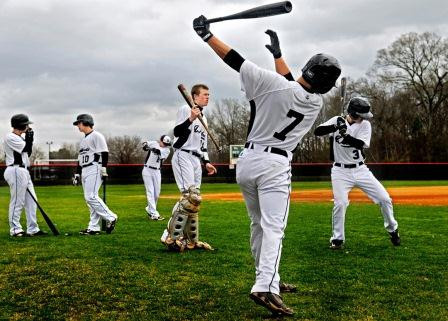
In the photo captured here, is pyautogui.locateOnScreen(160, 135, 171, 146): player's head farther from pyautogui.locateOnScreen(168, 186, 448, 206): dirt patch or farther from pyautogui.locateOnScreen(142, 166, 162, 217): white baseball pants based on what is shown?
pyautogui.locateOnScreen(168, 186, 448, 206): dirt patch

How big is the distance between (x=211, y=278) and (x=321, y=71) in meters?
2.58

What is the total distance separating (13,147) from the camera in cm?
1020

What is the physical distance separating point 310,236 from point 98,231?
3952mm

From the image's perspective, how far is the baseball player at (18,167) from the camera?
10.3 m

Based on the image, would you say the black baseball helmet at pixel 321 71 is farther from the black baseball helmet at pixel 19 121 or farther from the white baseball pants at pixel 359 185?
the black baseball helmet at pixel 19 121

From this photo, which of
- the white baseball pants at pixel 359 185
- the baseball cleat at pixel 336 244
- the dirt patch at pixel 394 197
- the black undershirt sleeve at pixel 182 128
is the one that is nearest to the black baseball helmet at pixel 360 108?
the white baseball pants at pixel 359 185

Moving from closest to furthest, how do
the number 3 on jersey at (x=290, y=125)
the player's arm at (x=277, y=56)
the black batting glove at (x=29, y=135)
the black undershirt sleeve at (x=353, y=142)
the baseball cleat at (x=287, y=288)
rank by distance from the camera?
the number 3 on jersey at (x=290, y=125), the baseball cleat at (x=287, y=288), the player's arm at (x=277, y=56), the black undershirt sleeve at (x=353, y=142), the black batting glove at (x=29, y=135)

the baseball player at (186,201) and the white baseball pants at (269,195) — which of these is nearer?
the white baseball pants at (269,195)

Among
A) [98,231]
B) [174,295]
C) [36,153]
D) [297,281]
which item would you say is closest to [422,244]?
[297,281]

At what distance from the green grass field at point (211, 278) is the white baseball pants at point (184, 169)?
106cm

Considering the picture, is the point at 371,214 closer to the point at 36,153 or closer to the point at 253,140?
the point at 253,140

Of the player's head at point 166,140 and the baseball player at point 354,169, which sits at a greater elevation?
the player's head at point 166,140

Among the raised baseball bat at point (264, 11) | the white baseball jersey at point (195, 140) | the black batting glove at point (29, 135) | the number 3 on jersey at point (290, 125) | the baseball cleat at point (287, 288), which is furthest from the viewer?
the black batting glove at point (29, 135)

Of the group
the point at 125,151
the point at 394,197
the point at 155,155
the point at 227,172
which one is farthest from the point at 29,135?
the point at 125,151
